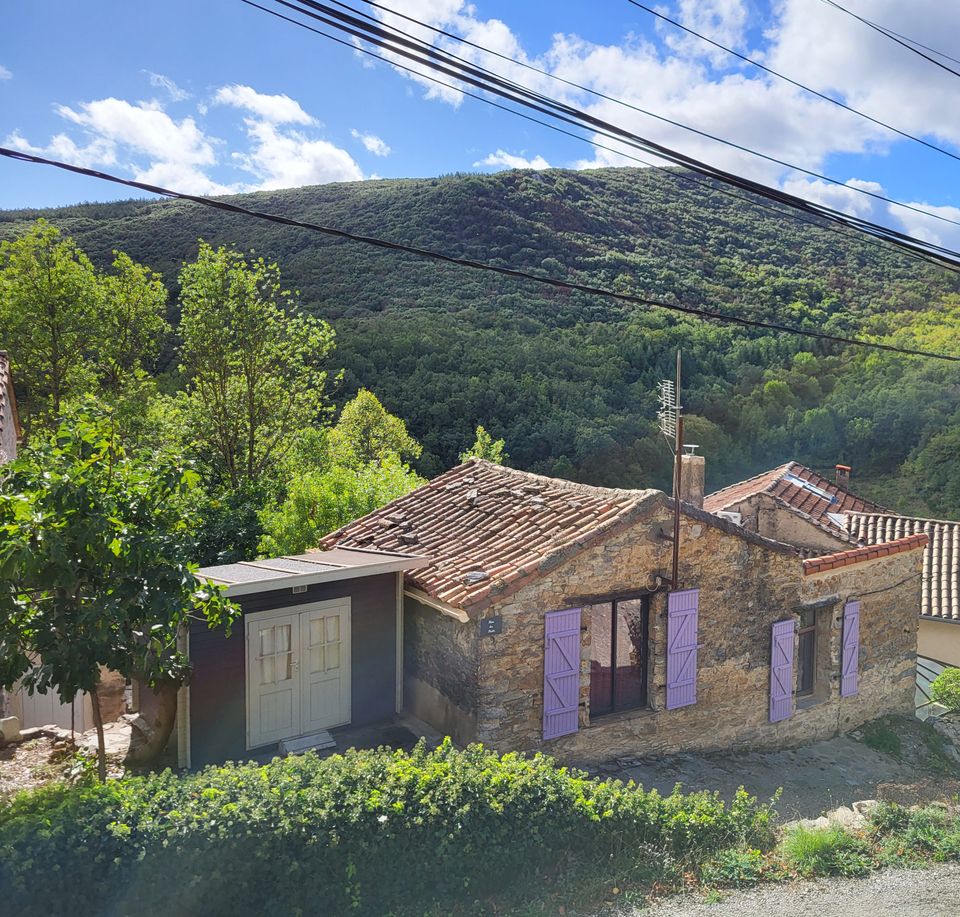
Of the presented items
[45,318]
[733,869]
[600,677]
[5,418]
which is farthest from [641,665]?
[45,318]

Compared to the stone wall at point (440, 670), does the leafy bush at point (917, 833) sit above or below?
below

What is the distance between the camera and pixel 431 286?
51.2 metres

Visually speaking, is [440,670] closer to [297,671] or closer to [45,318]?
[297,671]

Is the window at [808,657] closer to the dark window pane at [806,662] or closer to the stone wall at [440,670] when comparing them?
the dark window pane at [806,662]

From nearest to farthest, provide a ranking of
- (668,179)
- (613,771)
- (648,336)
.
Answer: (613,771) < (648,336) < (668,179)

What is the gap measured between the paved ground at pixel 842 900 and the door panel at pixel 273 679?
5008 mm

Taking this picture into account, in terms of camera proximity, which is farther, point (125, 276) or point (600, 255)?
point (600, 255)

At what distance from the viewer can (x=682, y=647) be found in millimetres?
10344

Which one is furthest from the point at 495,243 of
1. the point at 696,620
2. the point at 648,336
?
the point at 696,620

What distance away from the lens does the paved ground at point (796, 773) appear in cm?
980

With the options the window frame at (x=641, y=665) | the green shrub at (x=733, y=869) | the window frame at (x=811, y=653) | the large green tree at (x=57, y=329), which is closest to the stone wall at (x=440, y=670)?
the window frame at (x=641, y=665)

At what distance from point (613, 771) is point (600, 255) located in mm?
52190

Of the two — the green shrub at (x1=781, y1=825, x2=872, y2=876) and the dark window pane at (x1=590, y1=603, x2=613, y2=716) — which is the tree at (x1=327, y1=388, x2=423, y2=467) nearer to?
the dark window pane at (x1=590, y1=603, x2=613, y2=716)

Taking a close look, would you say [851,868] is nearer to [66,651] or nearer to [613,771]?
[613,771]
